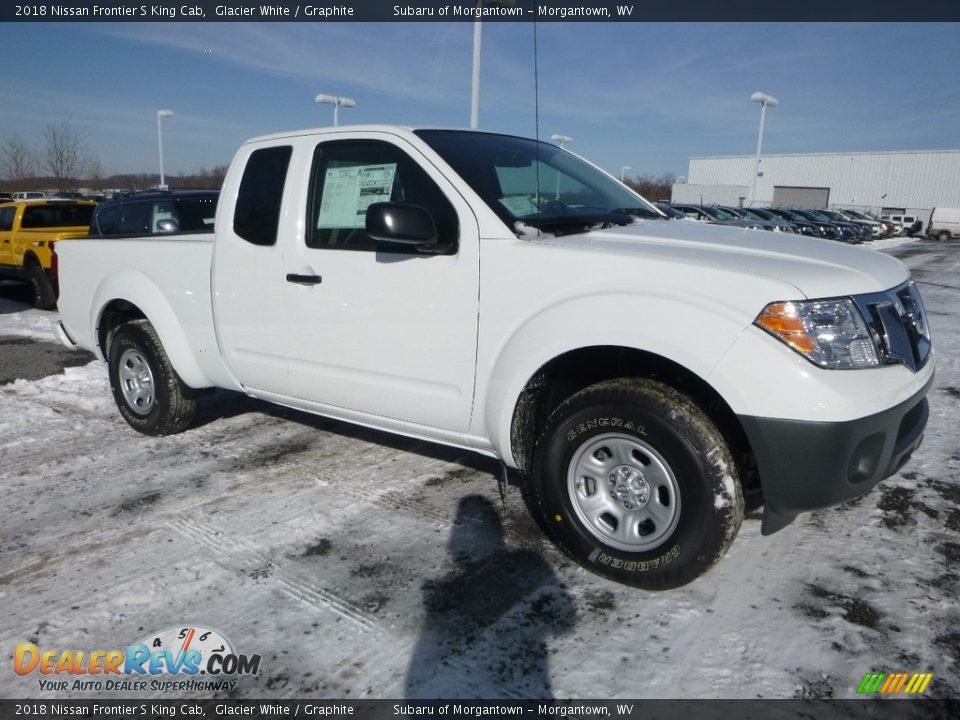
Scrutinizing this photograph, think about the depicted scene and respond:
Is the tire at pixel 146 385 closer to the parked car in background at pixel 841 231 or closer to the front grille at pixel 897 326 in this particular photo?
the front grille at pixel 897 326

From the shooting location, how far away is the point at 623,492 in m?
2.78

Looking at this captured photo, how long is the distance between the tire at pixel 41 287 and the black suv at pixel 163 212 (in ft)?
8.38

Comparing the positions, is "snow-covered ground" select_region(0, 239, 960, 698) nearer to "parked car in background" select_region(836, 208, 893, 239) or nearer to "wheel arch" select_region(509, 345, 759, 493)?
"wheel arch" select_region(509, 345, 759, 493)

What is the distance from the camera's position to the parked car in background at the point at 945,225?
40.2 meters

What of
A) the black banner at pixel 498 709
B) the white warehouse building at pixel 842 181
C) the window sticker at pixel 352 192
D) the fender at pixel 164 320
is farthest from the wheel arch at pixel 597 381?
the white warehouse building at pixel 842 181

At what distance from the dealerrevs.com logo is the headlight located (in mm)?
2178

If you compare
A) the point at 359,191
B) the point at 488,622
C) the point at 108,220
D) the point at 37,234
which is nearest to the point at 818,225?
the point at 108,220

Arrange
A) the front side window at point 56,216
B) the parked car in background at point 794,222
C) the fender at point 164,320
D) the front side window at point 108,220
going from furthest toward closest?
1. the parked car in background at point 794,222
2. the front side window at point 56,216
3. the front side window at point 108,220
4. the fender at point 164,320

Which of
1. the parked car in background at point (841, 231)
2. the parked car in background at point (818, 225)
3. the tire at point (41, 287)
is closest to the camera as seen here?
the tire at point (41, 287)

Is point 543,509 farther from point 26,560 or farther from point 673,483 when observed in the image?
point 26,560

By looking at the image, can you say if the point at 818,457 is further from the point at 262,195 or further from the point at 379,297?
the point at 262,195

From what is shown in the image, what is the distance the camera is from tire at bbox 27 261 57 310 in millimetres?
10719

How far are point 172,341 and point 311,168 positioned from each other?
5.14 ft

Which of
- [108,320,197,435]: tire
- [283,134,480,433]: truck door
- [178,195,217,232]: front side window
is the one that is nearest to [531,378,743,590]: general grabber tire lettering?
[283,134,480,433]: truck door
